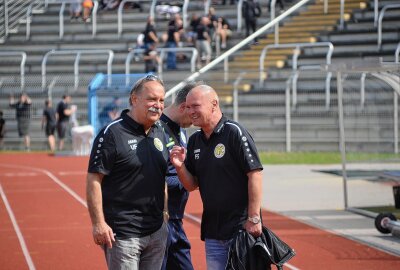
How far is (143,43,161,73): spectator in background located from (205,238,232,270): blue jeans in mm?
27765

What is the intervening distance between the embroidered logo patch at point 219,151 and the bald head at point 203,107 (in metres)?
0.13

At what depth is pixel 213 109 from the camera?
7727 millimetres

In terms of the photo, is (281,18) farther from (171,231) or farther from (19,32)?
(171,231)

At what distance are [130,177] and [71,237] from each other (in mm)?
7566

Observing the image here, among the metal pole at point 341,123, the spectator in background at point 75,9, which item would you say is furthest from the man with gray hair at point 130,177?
the spectator in background at point 75,9

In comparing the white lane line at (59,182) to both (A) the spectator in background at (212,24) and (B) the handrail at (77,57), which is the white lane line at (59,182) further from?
(A) the spectator in background at (212,24)

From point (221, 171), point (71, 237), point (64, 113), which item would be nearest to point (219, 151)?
point (221, 171)

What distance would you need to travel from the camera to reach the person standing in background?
863 cm

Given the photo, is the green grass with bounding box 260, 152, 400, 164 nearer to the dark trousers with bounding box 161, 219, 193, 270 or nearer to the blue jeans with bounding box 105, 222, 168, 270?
the dark trousers with bounding box 161, 219, 193, 270

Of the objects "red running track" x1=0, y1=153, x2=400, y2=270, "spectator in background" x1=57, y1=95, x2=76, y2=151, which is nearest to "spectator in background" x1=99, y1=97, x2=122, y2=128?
"spectator in background" x1=57, y1=95, x2=76, y2=151

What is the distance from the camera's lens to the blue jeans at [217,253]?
7711mm

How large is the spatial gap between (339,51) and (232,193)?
90.5 ft

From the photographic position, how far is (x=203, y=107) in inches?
301

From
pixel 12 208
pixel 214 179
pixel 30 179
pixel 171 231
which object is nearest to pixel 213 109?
pixel 214 179
